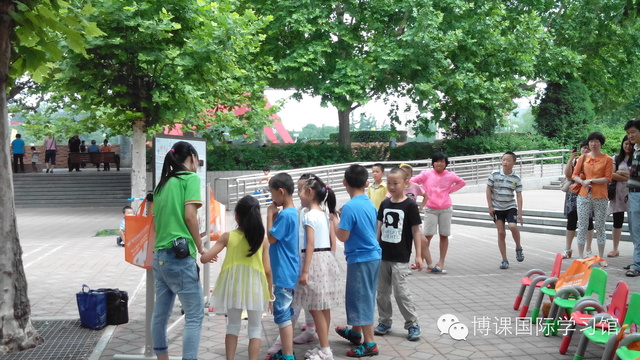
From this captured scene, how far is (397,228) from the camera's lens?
20.0 feet

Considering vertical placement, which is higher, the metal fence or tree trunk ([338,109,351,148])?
tree trunk ([338,109,351,148])

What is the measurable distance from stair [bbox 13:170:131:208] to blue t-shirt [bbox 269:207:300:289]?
20328 millimetres

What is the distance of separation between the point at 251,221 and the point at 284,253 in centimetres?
53

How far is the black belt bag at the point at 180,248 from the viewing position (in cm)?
464

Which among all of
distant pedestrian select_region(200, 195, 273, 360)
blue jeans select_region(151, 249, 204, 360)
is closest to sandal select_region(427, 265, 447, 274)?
distant pedestrian select_region(200, 195, 273, 360)

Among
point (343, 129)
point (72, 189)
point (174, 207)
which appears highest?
point (343, 129)

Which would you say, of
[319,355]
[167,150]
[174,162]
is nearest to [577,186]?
[319,355]

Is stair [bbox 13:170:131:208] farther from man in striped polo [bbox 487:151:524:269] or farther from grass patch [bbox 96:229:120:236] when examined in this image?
man in striped polo [bbox 487:151:524:269]

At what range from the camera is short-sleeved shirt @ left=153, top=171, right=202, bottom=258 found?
4.72 meters

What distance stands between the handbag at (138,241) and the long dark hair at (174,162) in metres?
0.47

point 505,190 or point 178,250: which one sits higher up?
point 505,190

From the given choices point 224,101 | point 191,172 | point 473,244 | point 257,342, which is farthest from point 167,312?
point 224,101

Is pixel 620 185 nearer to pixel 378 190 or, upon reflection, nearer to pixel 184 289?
A: pixel 378 190

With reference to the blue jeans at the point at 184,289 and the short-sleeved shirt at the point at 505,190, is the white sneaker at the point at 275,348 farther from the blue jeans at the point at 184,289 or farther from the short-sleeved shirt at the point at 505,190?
the short-sleeved shirt at the point at 505,190
